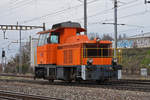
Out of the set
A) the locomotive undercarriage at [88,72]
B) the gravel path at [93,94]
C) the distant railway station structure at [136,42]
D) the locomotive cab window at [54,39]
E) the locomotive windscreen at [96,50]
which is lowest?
the gravel path at [93,94]

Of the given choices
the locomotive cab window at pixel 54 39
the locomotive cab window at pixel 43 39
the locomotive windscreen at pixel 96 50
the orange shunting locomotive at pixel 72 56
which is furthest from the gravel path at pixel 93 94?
the locomotive cab window at pixel 43 39

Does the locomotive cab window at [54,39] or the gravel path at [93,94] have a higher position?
the locomotive cab window at [54,39]

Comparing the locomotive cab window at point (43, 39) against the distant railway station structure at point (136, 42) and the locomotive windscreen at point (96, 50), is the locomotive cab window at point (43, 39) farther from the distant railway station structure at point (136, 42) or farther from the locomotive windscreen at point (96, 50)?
the distant railway station structure at point (136, 42)

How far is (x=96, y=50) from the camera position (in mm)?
18984

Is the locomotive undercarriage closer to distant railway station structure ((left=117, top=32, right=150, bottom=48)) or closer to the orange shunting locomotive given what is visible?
the orange shunting locomotive

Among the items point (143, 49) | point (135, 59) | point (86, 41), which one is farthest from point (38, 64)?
point (143, 49)

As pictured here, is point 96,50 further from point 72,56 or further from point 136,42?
point 136,42

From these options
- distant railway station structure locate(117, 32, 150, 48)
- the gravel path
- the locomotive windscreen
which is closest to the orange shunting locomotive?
the locomotive windscreen

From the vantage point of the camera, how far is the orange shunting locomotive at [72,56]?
1849cm

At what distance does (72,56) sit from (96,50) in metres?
1.70

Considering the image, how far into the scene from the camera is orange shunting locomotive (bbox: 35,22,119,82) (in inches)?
728

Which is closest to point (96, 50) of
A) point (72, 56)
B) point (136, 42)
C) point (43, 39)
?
point (72, 56)

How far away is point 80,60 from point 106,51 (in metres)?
1.98

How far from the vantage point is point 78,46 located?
19.0m
